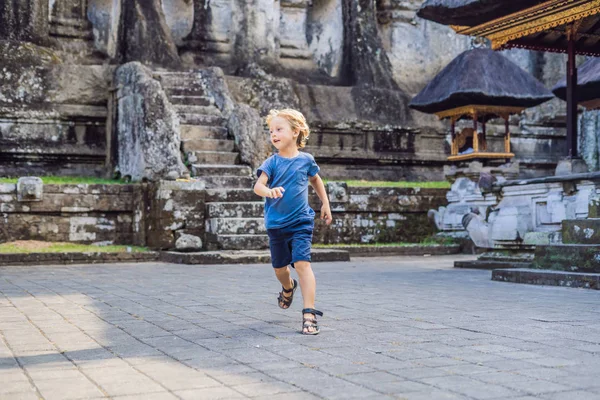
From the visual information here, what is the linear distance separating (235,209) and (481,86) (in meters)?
4.59

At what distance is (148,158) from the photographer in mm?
12227

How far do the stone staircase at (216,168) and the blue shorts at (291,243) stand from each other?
6.11m

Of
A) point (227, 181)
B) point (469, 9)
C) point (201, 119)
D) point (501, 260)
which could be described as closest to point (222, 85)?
point (201, 119)

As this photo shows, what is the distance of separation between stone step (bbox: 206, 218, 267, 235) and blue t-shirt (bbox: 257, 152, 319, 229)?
6062 mm

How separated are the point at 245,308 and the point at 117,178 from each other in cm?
815

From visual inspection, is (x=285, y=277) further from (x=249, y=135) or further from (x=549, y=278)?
(x=249, y=135)

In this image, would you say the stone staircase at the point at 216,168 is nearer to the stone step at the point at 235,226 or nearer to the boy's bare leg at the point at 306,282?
the stone step at the point at 235,226

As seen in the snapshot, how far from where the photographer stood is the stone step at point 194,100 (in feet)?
47.4

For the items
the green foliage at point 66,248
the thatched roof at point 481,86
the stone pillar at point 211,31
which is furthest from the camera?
the stone pillar at point 211,31

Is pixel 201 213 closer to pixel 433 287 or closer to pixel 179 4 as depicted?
pixel 433 287

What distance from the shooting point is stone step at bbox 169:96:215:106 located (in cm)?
1446

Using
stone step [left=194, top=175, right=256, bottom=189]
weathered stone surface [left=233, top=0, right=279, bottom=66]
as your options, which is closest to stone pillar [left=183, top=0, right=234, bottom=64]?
weathered stone surface [left=233, top=0, right=279, bottom=66]

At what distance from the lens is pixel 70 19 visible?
56.3ft

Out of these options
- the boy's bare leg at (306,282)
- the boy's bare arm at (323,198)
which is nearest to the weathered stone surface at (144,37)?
the boy's bare arm at (323,198)
